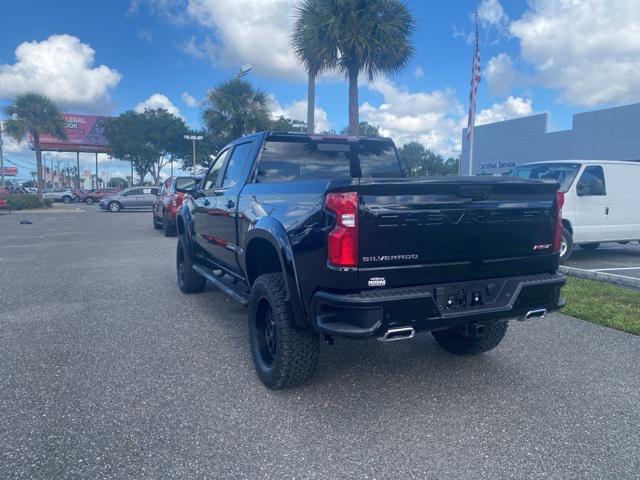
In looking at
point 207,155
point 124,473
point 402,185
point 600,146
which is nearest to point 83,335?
point 124,473

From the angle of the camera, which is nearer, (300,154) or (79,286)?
(300,154)

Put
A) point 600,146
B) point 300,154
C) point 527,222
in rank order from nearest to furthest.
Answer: point 527,222 → point 300,154 → point 600,146

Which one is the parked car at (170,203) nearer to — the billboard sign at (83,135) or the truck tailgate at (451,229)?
the truck tailgate at (451,229)

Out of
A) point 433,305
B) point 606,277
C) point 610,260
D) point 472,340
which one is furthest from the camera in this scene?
point 610,260

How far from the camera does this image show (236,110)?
87.0 feet

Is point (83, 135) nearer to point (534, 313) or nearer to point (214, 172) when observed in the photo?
point (214, 172)

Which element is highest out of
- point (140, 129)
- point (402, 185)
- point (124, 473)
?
point (140, 129)

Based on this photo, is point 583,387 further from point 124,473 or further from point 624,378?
point 124,473

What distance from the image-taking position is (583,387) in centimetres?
378

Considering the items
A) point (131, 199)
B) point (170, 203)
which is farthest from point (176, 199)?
point (131, 199)

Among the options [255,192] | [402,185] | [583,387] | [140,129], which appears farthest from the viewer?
[140,129]

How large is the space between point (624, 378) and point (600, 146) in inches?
1301

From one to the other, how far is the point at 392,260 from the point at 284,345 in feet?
3.34

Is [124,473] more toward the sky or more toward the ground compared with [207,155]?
more toward the ground
